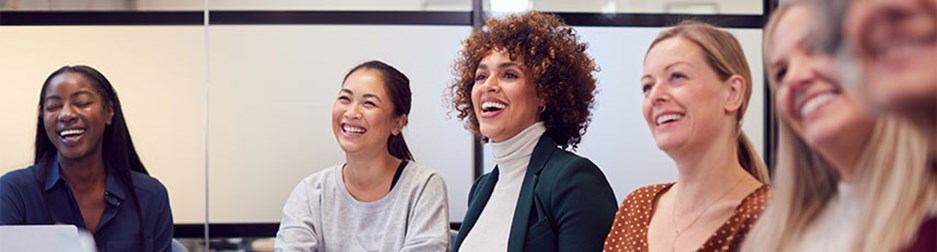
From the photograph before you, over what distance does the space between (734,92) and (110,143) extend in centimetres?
273

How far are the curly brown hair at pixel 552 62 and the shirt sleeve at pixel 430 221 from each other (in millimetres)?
554

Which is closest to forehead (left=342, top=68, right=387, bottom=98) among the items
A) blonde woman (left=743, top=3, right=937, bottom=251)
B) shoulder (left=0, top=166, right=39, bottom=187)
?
shoulder (left=0, top=166, right=39, bottom=187)

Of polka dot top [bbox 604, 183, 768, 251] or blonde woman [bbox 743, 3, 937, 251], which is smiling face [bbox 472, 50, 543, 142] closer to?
polka dot top [bbox 604, 183, 768, 251]

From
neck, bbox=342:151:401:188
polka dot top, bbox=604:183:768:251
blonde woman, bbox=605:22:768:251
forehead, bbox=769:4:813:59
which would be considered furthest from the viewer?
neck, bbox=342:151:401:188

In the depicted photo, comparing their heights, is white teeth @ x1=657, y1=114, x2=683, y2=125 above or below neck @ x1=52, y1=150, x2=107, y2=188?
above

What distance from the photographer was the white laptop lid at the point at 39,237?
339 cm

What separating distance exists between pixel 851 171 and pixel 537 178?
144 cm

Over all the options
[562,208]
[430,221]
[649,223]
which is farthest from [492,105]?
[649,223]

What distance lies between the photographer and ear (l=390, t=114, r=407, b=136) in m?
3.50

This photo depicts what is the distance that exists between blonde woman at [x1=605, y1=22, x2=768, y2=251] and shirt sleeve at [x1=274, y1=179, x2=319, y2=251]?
55.6 inches

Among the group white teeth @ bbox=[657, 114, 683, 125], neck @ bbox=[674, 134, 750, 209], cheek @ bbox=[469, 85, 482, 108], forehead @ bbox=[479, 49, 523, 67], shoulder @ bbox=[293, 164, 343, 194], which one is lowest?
shoulder @ bbox=[293, 164, 343, 194]

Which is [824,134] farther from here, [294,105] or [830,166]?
[294,105]

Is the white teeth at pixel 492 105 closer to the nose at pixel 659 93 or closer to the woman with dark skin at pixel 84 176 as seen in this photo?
the nose at pixel 659 93

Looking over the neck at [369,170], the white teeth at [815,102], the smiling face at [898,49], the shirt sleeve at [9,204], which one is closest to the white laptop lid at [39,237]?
the shirt sleeve at [9,204]
